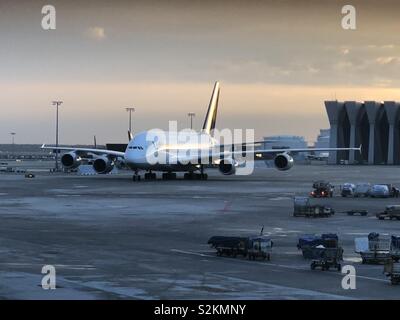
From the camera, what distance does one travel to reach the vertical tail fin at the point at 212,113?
3199 inches

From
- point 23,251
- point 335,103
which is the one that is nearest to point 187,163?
point 23,251

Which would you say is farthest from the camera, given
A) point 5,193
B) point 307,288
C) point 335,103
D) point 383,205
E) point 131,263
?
point 335,103

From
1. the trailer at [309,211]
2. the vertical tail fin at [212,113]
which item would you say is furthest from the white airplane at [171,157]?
the trailer at [309,211]

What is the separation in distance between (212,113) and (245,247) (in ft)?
204

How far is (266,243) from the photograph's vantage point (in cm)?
2097

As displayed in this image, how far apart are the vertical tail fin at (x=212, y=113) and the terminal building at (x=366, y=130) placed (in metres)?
86.5

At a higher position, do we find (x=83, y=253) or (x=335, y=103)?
(x=335, y=103)

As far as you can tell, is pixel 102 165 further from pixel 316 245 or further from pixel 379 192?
pixel 316 245

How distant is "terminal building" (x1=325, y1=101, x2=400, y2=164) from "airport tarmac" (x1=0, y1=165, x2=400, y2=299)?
124 meters

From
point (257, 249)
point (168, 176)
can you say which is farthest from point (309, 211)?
point (168, 176)

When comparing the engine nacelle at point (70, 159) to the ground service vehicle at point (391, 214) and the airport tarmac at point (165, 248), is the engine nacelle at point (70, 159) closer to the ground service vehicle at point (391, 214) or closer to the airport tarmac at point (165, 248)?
the airport tarmac at point (165, 248)

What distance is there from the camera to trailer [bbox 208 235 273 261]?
814 inches

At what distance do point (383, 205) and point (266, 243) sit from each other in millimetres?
20958
